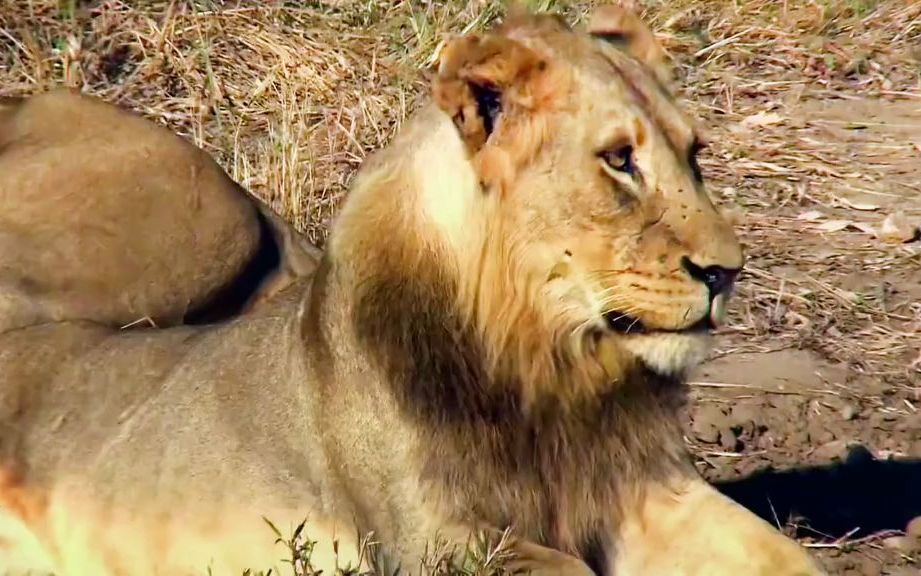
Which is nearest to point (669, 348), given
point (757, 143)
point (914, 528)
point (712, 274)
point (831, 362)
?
point (712, 274)

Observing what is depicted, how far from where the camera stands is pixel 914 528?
13.8ft

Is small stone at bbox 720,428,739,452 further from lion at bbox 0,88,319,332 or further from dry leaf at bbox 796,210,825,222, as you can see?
A: dry leaf at bbox 796,210,825,222

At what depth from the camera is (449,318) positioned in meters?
3.48

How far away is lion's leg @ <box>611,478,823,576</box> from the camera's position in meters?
3.52

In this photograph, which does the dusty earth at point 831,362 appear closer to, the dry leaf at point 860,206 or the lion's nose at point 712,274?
the dry leaf at point 860,206

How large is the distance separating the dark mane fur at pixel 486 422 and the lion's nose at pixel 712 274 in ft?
1.24

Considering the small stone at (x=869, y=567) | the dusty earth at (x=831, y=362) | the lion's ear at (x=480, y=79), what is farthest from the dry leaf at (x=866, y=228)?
the lion's ear at (x=480, y=79)

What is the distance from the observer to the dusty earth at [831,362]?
439cm

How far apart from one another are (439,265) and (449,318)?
0.35 feet

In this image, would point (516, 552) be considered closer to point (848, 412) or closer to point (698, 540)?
point (698, 540)

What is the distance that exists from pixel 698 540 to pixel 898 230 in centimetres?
300

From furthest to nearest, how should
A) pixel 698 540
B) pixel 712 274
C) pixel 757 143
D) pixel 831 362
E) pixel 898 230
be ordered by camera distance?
1. pixel 757 143
2. pixel 898 230
3. pixel 831 362
4. pixel 698 540
5. pixel 712 274

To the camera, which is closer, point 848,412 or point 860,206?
point 848,412

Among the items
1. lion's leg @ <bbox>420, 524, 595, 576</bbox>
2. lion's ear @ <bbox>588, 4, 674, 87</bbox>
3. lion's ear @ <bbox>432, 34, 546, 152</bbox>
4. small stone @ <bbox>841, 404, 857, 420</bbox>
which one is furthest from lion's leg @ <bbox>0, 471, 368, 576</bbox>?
small stone @ <bbox>841, 404, 857, 420</bbox>
